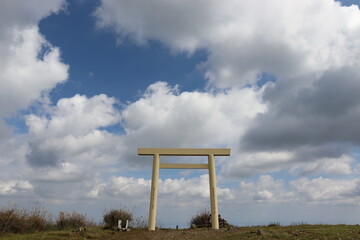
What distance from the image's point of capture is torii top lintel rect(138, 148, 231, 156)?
13.3 m

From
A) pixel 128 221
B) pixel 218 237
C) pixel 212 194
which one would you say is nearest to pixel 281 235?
pixel 218 237

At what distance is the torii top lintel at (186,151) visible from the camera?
13.3 meters

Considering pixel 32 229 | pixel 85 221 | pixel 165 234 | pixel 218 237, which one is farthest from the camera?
pixel 85 221

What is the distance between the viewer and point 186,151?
1323 cm

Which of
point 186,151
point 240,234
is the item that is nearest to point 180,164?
point 186,151

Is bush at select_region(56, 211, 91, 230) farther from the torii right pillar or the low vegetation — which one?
the torii right pillar

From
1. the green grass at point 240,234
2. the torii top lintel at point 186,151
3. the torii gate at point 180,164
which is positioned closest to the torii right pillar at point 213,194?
the torii gate at point 180,164

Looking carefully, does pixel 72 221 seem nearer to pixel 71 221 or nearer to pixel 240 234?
pixel 71 221

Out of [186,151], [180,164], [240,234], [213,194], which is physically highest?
[186,151]

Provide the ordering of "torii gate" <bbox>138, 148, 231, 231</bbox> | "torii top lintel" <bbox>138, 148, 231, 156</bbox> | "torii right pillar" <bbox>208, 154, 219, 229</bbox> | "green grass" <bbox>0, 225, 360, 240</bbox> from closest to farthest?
"green grass" <bbox>0, 225, 360, 240</bbox> < "torii right pillar" <bbox>208, 154, 219, 229</bbox> < "torii gate" <bbox>138, 148, 231, 231</bbox> < "torii top lintel" <bbox>138, 148, 231, 156</bbox>

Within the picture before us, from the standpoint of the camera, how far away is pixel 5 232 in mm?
11648

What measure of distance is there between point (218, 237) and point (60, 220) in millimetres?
7705

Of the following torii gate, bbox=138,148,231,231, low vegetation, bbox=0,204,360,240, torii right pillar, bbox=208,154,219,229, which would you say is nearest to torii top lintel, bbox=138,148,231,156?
torii gate, bbox=138,148,231,231

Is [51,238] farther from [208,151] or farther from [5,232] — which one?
[208,151]
